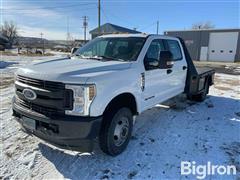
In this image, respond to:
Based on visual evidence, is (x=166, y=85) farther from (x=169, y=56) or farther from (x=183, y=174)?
(x=183, y=174)

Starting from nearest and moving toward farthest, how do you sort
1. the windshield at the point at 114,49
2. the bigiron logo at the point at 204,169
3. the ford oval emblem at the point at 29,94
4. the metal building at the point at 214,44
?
the ford oval emblem at the point at 29,94, the bigiron logo at the point at 204,169, the windshield at the point at 114,49, the metal building at the point at 214,44

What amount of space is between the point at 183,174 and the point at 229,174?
0.70 m

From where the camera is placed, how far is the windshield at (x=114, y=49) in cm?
423

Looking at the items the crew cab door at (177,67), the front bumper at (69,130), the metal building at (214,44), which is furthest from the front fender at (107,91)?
the metal building at (214,44)

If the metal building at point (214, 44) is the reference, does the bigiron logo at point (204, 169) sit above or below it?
below

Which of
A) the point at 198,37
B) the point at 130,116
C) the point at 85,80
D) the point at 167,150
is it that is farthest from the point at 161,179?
the point at 198,37

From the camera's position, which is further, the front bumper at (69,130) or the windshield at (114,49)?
the windshield at (114,49)

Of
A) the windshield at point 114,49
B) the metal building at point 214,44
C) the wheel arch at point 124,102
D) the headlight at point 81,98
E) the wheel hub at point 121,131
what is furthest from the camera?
the metal building at point 214,44

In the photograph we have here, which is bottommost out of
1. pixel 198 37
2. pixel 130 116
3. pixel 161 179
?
pixel 161 179

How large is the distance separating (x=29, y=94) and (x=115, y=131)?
145 centimetres

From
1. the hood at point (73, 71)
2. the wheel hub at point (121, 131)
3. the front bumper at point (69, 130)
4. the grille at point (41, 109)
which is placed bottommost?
the wheel hub at point (121, 131)

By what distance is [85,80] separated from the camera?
2.97 metres

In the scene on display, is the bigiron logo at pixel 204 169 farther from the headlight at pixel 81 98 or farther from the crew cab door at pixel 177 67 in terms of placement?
the crew cab door at pixel 177 67

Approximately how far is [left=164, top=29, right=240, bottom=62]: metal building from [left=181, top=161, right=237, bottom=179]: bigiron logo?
117 feet
